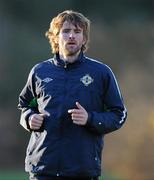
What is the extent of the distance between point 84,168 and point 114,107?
0.43 metres

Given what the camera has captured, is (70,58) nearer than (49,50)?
Result: Yes

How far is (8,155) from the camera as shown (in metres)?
12.6

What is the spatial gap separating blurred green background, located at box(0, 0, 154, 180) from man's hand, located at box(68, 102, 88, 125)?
7726 mm

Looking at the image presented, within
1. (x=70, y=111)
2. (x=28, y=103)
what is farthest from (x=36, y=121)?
(x=28, y=103)

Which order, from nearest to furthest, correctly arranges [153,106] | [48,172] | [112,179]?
1. [48,172]
2. [112,179]
3. [153,106]

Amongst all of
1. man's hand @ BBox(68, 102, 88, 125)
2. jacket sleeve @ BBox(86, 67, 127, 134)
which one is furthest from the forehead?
man's hand @ BBox(68, 102, 88, 125)

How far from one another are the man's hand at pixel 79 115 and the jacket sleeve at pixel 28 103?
351mm

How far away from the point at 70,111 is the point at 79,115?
63 millimetres

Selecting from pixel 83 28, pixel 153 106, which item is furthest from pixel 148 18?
pixel 83 28

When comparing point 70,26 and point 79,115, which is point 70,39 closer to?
point 70,26

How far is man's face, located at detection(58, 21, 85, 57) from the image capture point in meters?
4.48

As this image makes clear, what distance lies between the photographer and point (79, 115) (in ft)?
13.9

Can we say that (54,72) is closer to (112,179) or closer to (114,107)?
(114,107)

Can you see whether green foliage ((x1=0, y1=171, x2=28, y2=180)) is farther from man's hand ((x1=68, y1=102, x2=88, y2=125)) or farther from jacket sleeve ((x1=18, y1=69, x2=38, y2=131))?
man's hand ((x1=68, y1=102, x2=88, y2=125))
